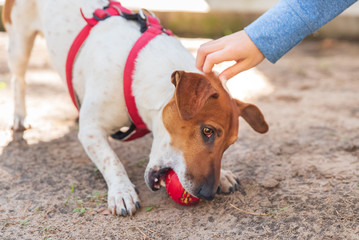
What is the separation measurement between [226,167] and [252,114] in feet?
1.78

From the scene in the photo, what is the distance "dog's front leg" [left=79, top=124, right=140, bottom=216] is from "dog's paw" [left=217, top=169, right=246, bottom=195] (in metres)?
0.56

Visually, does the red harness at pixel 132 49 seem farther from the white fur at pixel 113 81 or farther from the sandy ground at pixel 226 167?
the sandy ground at pixel 226 167

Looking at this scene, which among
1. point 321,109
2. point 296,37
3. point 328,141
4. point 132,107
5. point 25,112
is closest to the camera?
point 296,37

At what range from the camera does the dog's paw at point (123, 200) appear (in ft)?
8.77

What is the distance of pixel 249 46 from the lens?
91.7 inches

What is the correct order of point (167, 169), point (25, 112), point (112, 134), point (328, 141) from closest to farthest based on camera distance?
point (167, 169) < point (112, 134) < point (328, 141) < point (25, 112)

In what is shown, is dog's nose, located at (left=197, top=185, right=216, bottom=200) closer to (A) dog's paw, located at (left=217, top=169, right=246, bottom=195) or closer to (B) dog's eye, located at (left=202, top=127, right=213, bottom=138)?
(B) dog's eye, located at (left=202, top=127, right=213, bottom=138)

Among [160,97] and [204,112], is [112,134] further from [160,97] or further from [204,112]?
[204,112]

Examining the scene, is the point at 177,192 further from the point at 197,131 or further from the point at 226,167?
the point at 226,167

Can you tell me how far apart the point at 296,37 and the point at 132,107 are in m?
1.17

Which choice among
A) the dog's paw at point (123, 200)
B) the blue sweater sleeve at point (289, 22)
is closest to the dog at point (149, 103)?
the dog's paw at point (123, 200)

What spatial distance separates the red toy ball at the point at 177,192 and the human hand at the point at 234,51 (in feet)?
2.27

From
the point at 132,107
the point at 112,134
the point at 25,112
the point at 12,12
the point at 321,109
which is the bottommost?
the point at 321,109

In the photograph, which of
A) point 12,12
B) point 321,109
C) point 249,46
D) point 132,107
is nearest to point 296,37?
point 249,46
